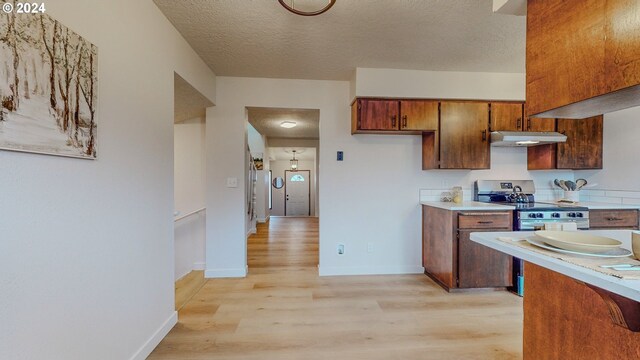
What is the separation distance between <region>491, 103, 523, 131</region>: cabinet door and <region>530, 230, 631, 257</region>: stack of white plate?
2316 millimetres

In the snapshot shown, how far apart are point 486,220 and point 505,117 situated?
4.19ft

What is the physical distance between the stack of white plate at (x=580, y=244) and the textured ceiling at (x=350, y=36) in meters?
1.66

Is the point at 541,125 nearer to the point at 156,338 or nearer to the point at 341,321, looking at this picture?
the point at 341,321

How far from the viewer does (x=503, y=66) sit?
9.62 ft

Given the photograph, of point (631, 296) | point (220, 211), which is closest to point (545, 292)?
point (631, 296)

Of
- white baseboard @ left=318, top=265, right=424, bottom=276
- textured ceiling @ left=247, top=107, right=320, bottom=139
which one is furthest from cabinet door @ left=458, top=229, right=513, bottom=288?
textured ceiling @ left=247, top=107, right=320, bottom=139

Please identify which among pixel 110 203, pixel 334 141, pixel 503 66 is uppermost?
pixel 503 66

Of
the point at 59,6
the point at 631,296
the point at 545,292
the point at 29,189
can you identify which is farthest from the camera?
the point at 545,292

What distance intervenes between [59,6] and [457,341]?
3.03m

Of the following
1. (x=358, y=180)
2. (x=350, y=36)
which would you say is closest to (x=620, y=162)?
(x=358, y=180)

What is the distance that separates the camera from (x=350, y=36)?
7.62ft

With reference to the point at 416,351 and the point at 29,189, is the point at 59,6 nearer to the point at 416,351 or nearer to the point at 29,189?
the point at 29,189

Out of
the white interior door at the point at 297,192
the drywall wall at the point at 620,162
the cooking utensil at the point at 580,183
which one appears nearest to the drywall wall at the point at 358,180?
the cooking utensil at the point at 580,183

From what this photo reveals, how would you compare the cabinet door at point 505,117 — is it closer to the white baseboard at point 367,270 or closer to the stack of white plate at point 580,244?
the white baseboard at point 367,270
